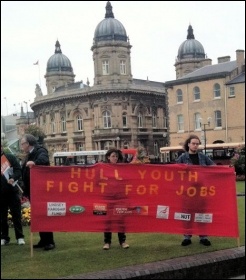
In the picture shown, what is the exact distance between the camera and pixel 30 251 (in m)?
7.21

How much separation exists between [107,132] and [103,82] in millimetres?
6890

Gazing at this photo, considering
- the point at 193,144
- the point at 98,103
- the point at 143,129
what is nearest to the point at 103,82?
the point at 98,103

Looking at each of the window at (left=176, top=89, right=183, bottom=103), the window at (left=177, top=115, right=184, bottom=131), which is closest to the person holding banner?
the window at (left=177, top=115, right=184, bottom=131)

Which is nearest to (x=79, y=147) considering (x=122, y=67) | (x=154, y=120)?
(x=154, y=120)

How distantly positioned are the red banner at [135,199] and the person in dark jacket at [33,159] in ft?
1.51

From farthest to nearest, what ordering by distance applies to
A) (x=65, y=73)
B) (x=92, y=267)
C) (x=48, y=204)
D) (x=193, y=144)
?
(x=65, y=73) < (x=193, y=144) < (x=48, y=204) < (x=92, y=267)

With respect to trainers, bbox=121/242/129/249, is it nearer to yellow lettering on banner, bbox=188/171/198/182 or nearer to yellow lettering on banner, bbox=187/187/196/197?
yellow lettering on banner, bbox=187/187/196/197

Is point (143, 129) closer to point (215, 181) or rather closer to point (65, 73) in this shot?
point (65, 73)

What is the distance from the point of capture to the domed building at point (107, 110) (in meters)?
68.1

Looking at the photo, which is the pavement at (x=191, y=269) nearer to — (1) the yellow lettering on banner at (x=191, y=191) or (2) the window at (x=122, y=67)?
(1) the yellow lettering on banner at (x=191, y=191)

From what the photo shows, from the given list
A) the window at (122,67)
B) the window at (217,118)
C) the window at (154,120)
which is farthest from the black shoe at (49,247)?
the window at (122,67)

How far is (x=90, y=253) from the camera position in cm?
707

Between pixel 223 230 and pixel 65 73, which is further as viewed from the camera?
pixel 65 73

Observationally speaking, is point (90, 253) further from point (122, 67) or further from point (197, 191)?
point (122, 67)
